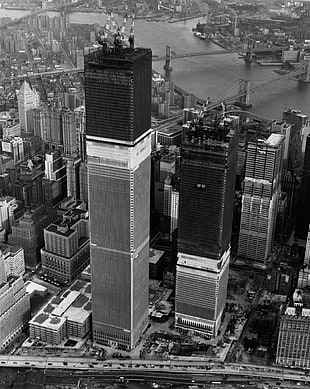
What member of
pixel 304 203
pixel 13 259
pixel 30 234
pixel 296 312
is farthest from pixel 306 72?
pixel 13 259

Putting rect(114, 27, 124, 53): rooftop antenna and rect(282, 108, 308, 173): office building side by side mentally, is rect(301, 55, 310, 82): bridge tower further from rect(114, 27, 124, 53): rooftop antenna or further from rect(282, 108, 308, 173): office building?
rect(114, 27, 124, 53): rooftop antenna

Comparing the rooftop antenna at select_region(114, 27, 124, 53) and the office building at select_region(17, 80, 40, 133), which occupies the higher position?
the rooftop antenna at select_region(114, 27, 124, 53)

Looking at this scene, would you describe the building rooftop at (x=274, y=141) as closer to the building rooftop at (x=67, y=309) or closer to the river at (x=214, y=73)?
the building rooftop at (x=67, y=309)

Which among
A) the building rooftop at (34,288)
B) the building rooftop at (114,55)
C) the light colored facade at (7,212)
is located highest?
the building rooftop at (114,55)

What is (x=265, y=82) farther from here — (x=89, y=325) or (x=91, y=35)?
(x=89, y=325)

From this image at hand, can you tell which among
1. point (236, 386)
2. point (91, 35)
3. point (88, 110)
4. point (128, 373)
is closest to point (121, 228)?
point (88, 110)

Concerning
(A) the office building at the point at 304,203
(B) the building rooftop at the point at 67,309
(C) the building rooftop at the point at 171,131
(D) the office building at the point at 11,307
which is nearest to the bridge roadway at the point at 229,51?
(C) the building rooftop at the point at 171,131

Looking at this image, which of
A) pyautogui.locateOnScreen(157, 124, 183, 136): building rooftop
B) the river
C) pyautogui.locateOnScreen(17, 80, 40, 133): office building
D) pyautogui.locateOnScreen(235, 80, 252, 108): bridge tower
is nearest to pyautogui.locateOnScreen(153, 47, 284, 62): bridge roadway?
the river
